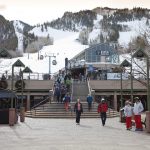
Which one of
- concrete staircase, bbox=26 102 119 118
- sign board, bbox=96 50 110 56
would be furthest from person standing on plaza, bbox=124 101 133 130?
sign board, bbox=96 50 110 56

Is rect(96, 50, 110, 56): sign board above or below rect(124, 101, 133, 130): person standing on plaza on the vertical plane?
above

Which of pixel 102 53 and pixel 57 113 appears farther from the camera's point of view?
pixel 102 53

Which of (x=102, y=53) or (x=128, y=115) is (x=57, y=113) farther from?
(x=102, y=53)

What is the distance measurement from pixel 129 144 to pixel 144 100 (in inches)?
1478

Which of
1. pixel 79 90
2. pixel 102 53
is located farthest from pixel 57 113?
pixel 102 53

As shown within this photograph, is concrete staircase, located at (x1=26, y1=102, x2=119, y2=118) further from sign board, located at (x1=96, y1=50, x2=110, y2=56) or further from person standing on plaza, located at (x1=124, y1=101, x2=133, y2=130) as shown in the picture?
sign board, located at (x1=96, y1=50, x2=110, y2=56)

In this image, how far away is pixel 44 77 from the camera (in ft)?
190

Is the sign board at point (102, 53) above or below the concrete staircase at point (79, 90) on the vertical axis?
above

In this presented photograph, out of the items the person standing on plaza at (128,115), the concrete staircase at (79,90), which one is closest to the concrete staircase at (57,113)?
the concrete staircase at (79,90)

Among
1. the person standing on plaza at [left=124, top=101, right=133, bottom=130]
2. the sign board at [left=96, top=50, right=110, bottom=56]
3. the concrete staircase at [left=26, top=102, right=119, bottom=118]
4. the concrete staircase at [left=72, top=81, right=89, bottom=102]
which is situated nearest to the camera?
the person standing on plaza at [left=124, top=101, right=133, bottom=130]

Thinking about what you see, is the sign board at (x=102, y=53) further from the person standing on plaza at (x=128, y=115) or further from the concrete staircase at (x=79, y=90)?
the person standing on plaza at (x=128, y=115)

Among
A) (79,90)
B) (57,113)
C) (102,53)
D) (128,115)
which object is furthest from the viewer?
(102,53)

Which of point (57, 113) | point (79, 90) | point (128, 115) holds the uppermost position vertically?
point (79, 90)

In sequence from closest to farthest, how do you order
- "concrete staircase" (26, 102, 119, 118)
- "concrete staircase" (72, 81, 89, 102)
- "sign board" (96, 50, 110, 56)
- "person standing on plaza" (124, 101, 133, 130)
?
"person standing on plaza" (124, 101, 133, 130), "concrete staircase" (26, 102, 119, 118), "concrete staircase" (72, 81, 89, 102), "sign board" (96, 50, 110, 56)
